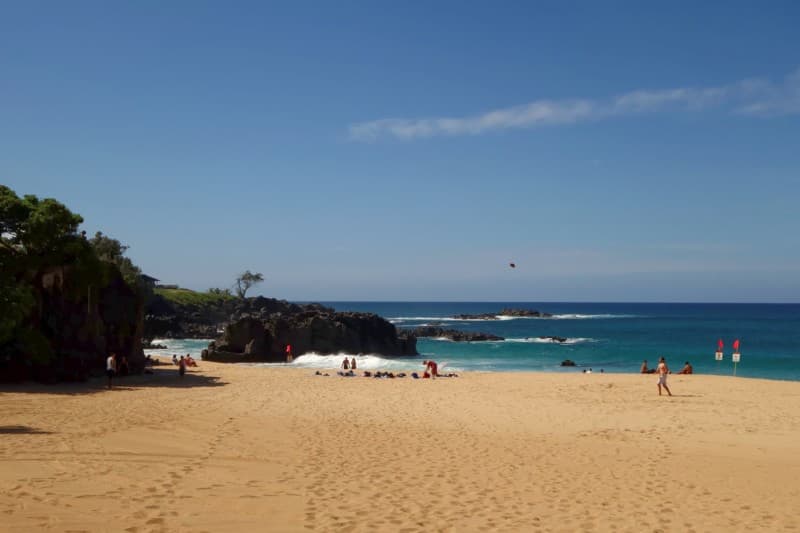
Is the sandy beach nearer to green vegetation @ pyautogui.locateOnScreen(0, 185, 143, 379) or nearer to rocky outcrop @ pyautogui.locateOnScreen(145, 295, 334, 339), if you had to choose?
green vegetation @ pyautogui.locateOnScreen(0, 185, 143, 379)

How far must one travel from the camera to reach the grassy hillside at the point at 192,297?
106m

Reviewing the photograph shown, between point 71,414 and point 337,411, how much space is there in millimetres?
8130

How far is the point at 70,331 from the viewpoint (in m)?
28.1

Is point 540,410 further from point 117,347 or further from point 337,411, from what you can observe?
point 117,347

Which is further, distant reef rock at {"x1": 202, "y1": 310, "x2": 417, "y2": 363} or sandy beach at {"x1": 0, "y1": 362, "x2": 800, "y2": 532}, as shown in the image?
distant reef rock at {"x1": 202, "y1": 310, "x2": 417, "y2": 363}

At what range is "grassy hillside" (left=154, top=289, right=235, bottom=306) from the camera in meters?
106

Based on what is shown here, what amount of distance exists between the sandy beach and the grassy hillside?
276 feet

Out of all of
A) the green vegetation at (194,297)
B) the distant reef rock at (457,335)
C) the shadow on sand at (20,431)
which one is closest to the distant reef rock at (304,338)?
the distant reef rock at (457,335)

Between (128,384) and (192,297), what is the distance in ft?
296

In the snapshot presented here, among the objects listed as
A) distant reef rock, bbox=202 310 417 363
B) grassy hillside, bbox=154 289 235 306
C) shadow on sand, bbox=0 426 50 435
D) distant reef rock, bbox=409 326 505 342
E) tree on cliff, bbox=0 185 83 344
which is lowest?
distant reef rock, bbox=409 326 505 342

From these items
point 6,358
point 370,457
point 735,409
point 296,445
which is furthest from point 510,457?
point 6,358

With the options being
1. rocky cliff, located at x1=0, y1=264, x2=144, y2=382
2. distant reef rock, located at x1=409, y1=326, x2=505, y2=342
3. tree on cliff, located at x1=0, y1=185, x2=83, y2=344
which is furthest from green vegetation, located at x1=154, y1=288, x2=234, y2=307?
tree on cliff, located at x1=0, y1=185, x2=83, y2=344

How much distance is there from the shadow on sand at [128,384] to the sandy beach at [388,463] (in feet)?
1.05

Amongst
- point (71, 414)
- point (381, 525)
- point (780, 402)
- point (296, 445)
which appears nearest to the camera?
point (381, 525)
